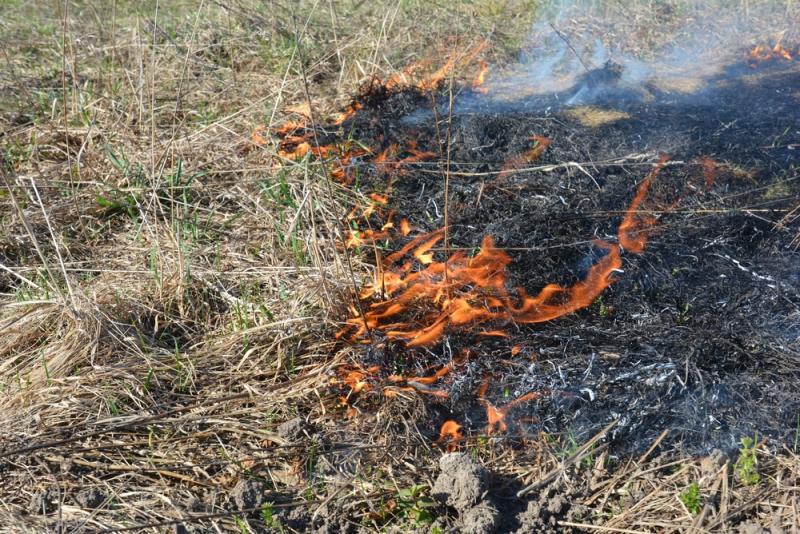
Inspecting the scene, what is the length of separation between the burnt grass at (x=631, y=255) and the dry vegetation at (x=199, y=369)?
19cm

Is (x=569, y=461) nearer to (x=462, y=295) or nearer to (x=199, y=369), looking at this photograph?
(x=462, y=295)

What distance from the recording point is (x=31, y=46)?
260 inches

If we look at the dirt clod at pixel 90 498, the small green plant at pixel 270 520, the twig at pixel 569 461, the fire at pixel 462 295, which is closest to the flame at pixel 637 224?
the fire at pixel 462 295

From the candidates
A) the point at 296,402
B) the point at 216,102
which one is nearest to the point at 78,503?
the point at 296,402

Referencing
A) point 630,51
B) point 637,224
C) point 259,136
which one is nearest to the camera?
point 637,224

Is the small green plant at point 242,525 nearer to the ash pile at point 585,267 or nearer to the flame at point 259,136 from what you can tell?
the ash pile at point 585,267

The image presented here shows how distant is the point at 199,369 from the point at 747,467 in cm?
218

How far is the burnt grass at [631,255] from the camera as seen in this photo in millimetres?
2801

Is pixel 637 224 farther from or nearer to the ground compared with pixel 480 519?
farther from the ground

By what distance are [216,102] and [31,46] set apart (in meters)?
2.33

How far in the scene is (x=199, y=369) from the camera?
3.17m

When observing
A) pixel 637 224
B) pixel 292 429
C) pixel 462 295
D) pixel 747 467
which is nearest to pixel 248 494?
pixel 292 429

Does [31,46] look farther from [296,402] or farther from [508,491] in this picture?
[508,491]

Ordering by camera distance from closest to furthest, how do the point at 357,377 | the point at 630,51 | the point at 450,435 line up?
the point at 450,435 → the point at 357,377 → the point at 630,51
